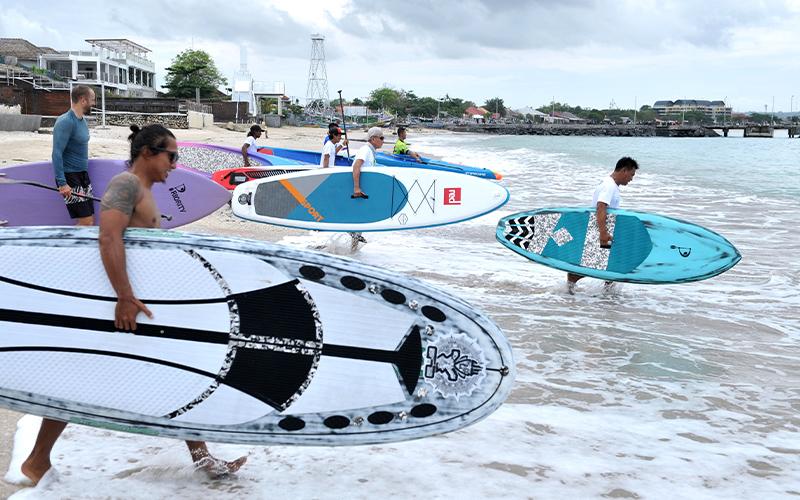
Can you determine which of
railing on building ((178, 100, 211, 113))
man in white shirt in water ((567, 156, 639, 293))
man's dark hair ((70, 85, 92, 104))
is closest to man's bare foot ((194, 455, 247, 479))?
man's dark hair ((70, 85, 92, 104))

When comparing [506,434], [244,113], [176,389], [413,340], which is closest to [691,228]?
[506,434]

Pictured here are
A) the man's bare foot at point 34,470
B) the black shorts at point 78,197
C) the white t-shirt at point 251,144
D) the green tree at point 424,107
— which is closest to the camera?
the man's bare foot at point 34,470

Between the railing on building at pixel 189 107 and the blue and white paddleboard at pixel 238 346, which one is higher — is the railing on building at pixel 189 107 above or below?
above

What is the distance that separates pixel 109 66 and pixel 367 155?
64.8 meters

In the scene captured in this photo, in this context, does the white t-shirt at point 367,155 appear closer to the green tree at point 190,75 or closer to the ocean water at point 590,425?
the ocean water at point 590,425

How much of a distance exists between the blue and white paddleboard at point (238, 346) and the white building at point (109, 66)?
198 ft

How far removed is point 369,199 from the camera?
8.92 metres

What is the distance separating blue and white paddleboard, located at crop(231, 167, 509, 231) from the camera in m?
8.95

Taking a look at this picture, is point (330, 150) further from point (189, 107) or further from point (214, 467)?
point (189, 107)

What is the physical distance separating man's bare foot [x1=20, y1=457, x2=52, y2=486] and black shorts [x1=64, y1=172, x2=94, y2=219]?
3565 millimetres

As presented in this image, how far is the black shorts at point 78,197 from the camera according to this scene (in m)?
6.25

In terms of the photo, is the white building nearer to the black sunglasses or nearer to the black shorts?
the black shorts

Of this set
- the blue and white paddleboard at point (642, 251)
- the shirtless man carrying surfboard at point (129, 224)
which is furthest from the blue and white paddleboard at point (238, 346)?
the blue and white paddleboard at point (642, 251)

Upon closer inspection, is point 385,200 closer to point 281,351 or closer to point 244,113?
point 281,351
